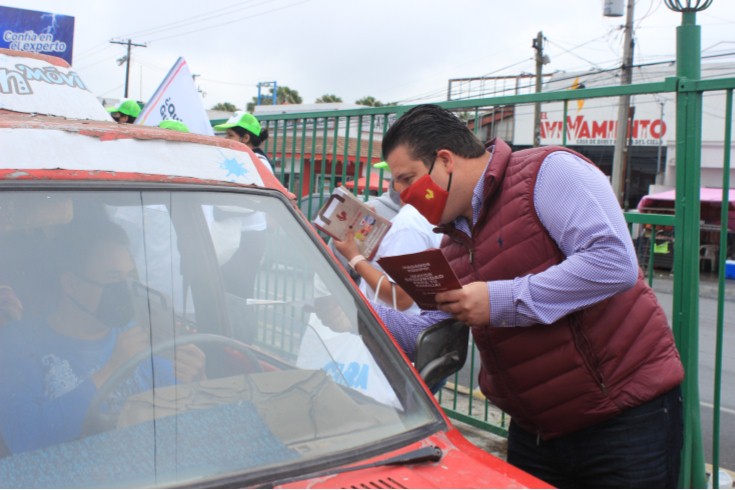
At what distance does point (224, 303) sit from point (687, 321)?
6.91 feet

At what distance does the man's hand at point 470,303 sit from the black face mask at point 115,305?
957 millimetres

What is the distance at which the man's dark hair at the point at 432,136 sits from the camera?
8.02 ft

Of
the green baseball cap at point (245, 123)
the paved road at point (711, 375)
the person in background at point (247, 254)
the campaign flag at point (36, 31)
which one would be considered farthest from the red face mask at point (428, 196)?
the campaign flag at point (36, 31)

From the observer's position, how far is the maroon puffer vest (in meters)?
2.26

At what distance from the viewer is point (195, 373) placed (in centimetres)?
174

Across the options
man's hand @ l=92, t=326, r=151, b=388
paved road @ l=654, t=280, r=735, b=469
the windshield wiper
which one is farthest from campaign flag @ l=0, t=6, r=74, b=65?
paved road @ l=654, t=280, r=735, b=469

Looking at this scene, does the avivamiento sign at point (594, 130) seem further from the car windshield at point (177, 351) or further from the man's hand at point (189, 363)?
the man's hand at point (189, 363)

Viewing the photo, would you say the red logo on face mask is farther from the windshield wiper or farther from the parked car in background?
the windshield wiper

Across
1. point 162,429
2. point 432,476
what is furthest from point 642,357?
point 162,429

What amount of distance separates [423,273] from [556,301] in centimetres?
41

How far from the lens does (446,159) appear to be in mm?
2439

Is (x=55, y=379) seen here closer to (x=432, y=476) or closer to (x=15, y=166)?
(x=15, y=166)

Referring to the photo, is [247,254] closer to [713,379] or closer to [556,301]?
[556,301]

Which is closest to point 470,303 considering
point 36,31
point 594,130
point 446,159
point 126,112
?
point 446,159
